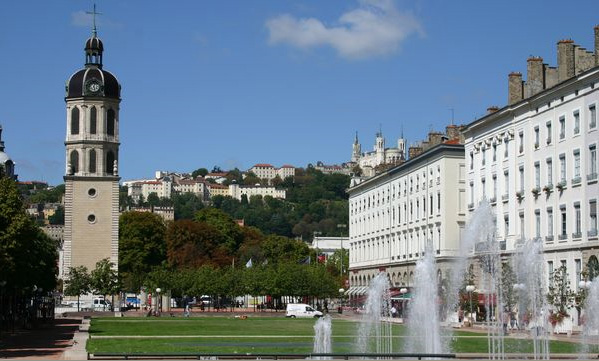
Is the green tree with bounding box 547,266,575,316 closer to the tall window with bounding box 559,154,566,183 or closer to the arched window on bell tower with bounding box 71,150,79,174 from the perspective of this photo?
the tall window with bounding box 559,154,566,183

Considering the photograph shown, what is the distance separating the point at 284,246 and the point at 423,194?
8144 centimetres

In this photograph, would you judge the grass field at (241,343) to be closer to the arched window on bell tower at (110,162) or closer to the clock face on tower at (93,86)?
the arched window on bell tower at (110,162)

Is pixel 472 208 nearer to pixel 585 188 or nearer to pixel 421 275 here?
pixel 585 188

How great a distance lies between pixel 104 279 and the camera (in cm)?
11169

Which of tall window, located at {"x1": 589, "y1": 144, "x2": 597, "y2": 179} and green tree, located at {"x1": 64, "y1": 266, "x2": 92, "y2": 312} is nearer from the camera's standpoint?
tall window, located at {"x1": 589, "y1": 144, "x2": 597, "y2": 179}

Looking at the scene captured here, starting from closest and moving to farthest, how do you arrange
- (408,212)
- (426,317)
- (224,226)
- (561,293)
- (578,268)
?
(426,317), (561,293), (578,268), (408,212), (224,226)

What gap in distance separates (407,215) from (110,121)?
35216 millimetres

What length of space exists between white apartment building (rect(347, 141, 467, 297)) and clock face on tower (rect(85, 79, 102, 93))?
96.6 feet

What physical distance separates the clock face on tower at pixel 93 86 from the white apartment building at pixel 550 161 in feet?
166

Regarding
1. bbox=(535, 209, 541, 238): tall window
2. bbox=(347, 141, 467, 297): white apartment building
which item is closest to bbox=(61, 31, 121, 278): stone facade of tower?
bbox=(347, 141, 467, 297): white apartment building

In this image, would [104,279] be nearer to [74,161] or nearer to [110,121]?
[74,161]

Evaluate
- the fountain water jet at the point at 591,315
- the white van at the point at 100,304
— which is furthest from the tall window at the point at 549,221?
the white van at the point at 100,304

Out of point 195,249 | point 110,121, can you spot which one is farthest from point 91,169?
point 195,249

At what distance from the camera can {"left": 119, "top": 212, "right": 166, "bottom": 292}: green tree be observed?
472ft
